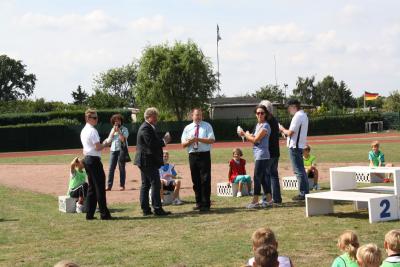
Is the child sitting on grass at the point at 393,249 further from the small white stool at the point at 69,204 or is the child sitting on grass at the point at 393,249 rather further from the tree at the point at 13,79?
the tree at the point at 13,79

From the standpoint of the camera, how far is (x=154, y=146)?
38.3 ft

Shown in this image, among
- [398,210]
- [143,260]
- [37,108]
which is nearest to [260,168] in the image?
[398,210]

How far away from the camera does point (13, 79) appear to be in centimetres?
12262

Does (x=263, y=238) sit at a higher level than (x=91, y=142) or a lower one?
lower

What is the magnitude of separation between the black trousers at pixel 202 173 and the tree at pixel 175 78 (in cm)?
5274

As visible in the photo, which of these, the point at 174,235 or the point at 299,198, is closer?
the point at 174,235

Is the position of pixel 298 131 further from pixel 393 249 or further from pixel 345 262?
pixel 393 249

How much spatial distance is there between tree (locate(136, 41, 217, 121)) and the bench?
54143 mm

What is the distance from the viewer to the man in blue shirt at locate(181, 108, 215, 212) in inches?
465

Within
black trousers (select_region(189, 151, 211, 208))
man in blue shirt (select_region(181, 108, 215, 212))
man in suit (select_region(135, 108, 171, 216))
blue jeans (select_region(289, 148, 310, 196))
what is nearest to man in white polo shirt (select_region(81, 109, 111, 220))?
man in suit (select_region(135, 108, 171, 216))

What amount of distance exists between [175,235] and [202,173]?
2.63m

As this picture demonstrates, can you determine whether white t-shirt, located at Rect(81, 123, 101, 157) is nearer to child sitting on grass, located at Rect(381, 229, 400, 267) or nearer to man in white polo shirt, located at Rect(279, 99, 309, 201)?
man in white polo shirt, located at Rect(279, 99, 309, 201)

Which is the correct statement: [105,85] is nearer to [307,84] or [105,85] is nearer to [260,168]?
[307,84]

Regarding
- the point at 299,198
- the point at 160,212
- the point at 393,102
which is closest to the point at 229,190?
the point at 299,198
